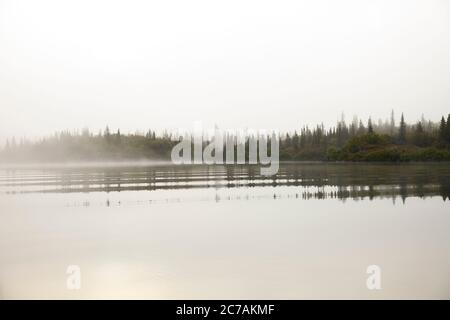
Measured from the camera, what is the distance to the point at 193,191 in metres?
13.0

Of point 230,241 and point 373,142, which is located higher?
point 373,142

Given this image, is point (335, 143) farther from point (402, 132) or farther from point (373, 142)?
point (402, 132)

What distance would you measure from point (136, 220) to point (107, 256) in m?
2.02

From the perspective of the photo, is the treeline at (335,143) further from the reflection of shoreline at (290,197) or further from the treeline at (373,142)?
the reflection of shoreline at (290,197)

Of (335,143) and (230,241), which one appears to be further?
Result: (335,143)

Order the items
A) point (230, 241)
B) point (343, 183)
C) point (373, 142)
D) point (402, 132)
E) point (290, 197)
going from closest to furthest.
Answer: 1. point (230, 241)
2. point (290, 197)
3. point (402, 132)
4. point (373, 142)
5. point (343, 183)

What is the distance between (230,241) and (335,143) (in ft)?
23.5

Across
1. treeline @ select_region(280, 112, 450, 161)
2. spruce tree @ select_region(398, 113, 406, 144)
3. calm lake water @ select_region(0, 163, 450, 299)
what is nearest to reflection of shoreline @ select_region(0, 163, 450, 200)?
calm lake water @ select_region(0, 163, 450, 299)

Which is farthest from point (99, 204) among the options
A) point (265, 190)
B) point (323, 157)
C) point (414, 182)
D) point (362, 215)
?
point (414, 182)

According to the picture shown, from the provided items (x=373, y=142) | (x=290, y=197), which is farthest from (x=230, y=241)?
(x=373, y=142)

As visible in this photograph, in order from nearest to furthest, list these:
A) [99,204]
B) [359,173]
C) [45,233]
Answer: [45,233]
[99,204]
[359,173]

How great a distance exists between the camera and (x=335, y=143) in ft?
44.3

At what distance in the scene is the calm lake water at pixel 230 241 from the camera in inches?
230

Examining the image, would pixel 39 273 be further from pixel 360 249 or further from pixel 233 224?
pixel 360 249
